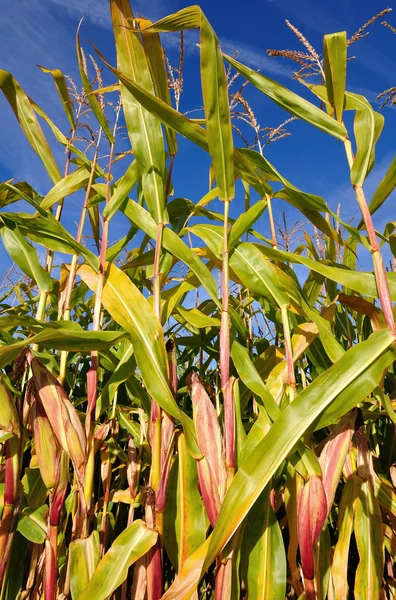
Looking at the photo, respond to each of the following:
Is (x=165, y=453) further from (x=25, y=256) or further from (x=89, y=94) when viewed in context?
(x=89, y=94)

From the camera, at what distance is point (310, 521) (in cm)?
106

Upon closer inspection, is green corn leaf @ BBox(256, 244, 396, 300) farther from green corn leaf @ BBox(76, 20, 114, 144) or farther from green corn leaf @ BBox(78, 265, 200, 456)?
green corn leaf @ BBox(76, 20, 114, 144)

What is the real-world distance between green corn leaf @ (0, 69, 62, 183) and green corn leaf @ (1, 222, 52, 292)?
326 millimetres

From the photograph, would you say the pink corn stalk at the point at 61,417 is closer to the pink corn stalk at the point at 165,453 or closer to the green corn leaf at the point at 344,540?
the pink corn stalk at the point at 165,453

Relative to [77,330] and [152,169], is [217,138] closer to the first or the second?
[152,169]

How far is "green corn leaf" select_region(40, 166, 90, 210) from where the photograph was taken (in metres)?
1.70

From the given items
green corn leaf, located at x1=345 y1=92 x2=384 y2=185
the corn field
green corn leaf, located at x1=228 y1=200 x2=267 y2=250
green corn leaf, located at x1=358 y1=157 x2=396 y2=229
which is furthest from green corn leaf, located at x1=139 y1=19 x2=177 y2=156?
green corn leaf, located at x1=358 y1=157 x2=396 y2=229

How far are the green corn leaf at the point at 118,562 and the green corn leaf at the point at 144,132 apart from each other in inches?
36.5

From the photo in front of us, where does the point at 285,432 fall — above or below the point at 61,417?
below

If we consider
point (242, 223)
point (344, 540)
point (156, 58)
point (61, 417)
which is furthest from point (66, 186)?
point (344, 540)

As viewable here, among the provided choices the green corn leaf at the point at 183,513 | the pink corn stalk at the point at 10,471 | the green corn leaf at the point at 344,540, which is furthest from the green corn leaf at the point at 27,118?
the green corn leaf at the point at 344,540

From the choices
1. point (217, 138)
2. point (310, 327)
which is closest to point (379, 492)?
point (310, 327)

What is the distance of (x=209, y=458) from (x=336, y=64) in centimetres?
119

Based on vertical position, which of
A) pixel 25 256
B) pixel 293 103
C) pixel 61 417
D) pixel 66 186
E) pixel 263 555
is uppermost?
pixel 66 186
